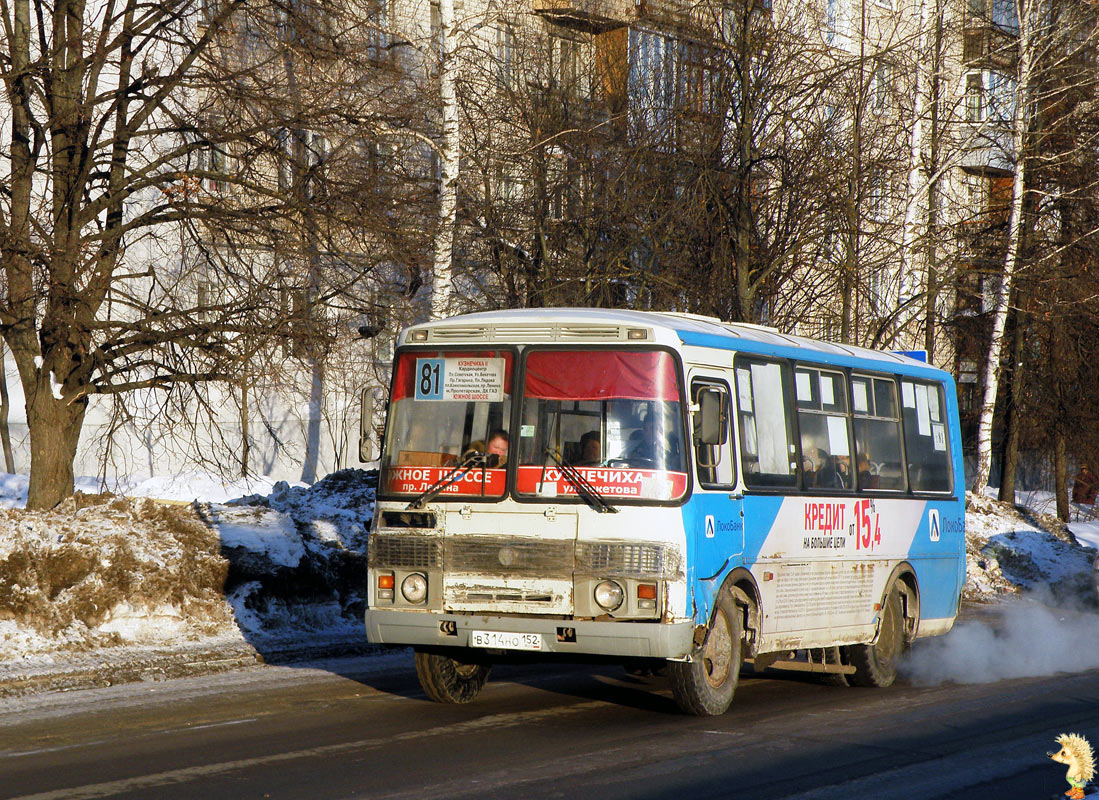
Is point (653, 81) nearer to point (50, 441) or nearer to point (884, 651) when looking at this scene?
point (50, 441)

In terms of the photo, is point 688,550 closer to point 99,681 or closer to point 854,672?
point 854,672

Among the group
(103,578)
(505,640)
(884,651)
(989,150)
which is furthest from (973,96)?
(505,640)

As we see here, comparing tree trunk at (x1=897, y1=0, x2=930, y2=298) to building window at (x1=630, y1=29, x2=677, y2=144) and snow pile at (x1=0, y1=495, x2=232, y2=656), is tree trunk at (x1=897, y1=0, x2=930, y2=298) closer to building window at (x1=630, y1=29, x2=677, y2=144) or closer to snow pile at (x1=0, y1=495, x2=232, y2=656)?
building window at (x1=630, y1=29, x2=677, y2=144)

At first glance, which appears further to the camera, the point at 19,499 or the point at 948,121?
the point at 948,121

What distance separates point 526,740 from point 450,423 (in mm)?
2312

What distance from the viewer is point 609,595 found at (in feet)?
30.4

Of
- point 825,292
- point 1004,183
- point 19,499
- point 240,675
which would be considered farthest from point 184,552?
point 1004,183

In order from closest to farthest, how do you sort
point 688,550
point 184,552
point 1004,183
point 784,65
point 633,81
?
point 688,550 → point 184,552 → point 784,65 → point 633,81 → point 1004,183

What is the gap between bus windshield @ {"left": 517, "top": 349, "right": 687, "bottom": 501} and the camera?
9.39m

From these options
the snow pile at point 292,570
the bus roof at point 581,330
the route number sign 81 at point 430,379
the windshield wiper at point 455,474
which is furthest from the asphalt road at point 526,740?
the bus roof at point 581,330

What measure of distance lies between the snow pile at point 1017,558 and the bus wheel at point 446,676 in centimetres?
1340

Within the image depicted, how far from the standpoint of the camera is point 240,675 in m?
11.9

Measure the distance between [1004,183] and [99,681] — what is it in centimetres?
3562

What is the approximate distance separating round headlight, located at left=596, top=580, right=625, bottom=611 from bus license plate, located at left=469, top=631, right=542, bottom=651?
0.47 m
